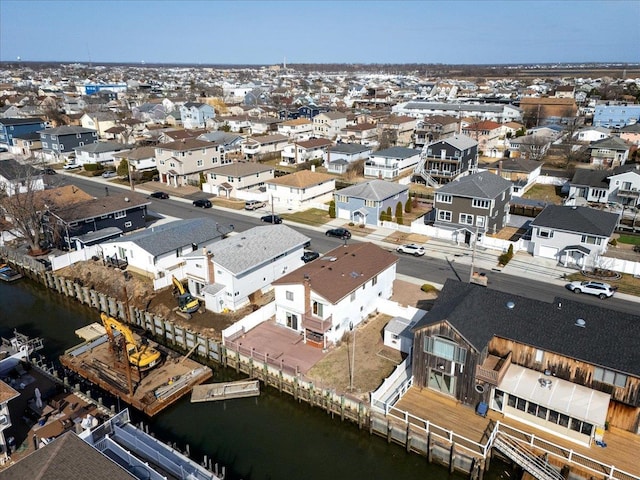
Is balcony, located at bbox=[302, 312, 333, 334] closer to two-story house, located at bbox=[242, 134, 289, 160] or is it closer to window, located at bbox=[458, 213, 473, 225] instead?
window, located at bbox=[458, 213, 473, 225]

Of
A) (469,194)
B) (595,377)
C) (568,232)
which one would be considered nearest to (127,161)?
(469,194)

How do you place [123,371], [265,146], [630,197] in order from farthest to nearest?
[265,146]
[630,197]
[123,371]

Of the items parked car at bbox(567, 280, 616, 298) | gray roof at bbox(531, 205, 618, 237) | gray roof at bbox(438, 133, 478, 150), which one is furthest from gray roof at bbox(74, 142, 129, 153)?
parked car at bbox(567, 280, 616, 298)

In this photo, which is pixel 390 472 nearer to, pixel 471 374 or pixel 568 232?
pixel 471 374

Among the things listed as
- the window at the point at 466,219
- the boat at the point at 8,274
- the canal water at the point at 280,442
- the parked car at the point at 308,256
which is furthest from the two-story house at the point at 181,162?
the canal water at the point at 280,442

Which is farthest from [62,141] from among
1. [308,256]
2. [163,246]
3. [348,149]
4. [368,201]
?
[308,256]

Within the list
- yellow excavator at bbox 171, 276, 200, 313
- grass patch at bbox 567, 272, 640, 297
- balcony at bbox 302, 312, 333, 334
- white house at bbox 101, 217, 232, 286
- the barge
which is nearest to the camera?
the barge
